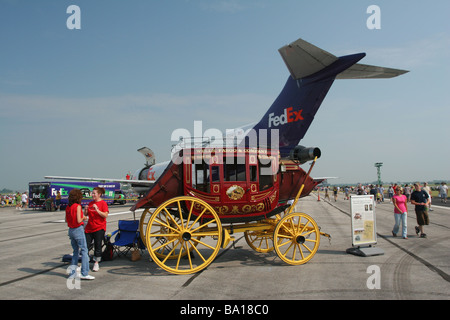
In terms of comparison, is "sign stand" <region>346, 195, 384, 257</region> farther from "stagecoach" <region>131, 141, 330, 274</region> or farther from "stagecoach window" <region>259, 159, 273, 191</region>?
"stagecoach window" <region>259, 159, 273, 191</region>

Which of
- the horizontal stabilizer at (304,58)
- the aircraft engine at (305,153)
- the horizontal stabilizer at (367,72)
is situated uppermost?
the horizontal stabilizer at (304,58)

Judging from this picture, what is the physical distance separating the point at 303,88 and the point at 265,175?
567 centimetres

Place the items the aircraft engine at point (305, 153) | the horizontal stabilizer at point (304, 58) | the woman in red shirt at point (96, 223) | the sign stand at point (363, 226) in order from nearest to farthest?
the woman in red shirt at point (96, 223) → the sign stand at point (363, 226) → the aircraft engine at point (305, 153) → the horizontal stabilizer at point (304, 58)

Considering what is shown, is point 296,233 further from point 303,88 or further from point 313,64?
point 303,88

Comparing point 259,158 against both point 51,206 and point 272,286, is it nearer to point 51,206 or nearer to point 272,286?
point 272,286

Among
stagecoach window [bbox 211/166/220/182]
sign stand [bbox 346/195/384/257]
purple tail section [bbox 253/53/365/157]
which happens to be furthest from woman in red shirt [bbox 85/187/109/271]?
sign stand [bbox 346/195/384/257]

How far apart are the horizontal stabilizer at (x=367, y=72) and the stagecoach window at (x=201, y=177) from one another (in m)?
6.55

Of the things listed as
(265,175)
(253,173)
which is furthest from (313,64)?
(253,173)

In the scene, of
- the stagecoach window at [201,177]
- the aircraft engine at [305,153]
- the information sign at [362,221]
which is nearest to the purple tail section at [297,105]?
the aircraft engine at [305,153]

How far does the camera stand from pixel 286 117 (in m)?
12.5

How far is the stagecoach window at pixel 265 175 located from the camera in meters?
7.35

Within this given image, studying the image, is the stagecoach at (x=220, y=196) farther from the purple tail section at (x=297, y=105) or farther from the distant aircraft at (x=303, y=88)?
the purple tail section at (x=297, y=105)

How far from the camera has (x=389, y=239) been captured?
401 inches
